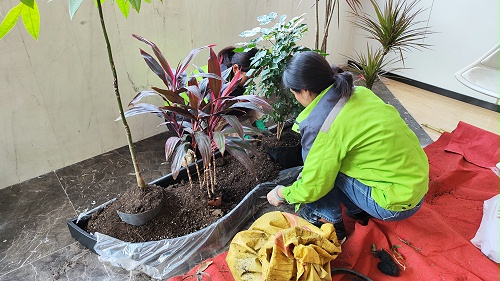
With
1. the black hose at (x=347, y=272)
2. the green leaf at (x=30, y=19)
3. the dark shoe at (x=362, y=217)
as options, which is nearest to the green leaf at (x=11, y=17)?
the green leaf at (x=30, y=19)

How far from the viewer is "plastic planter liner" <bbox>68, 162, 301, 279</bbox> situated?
1.53 meters

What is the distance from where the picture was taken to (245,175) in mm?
1931

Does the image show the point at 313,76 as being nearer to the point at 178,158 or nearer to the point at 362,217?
the point at 178,158

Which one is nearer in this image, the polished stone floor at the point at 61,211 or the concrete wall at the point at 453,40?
the polished stone floor at the point at 61,211

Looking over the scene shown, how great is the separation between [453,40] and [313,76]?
2.21 meters

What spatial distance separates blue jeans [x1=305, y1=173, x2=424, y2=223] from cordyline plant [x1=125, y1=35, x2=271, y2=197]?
0.38m

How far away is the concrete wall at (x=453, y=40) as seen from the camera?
271 centimetres

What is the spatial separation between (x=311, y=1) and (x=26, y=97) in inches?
91.1

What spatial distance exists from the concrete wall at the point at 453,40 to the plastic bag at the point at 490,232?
1.45 m

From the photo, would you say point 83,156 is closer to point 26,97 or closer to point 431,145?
point 26,97

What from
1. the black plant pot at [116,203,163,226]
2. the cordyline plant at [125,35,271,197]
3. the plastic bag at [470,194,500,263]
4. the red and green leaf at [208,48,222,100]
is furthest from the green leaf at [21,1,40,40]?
the plastic bag at [470,194,500,263]

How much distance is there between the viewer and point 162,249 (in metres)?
1.53

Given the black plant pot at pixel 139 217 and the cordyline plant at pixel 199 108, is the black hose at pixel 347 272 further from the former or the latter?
the black plant pot at pixel 139 217

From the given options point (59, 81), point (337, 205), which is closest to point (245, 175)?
point (337, 205)
